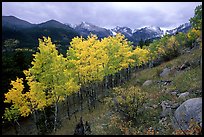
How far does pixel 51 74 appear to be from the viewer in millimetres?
25047

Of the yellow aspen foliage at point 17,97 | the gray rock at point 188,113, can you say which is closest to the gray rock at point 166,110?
the gray rock at point 188,113

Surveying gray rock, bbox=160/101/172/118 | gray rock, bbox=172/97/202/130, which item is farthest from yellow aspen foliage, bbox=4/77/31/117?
gray rock, bbox=172/97/202/130

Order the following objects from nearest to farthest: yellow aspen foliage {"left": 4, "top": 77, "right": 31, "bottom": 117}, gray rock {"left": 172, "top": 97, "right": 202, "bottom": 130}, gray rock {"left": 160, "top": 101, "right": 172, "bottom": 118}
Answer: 1. gray rock {"left": 172, "top": 97, "right": 202, "bottom": 130}
2. gray rock {"left": 160, "top": 101, "right": 172, "bottom": 118}
3. yellow aspen foliage {"left": 4, "top": 77, "right": 31, "bottom": 117}

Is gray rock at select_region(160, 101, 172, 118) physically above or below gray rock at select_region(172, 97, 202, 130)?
below

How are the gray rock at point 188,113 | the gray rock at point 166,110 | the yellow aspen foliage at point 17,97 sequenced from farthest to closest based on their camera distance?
the yellow aspen foliage at point 17,97 < the gray rock at point 166,110 < the gray rock at point 188,113

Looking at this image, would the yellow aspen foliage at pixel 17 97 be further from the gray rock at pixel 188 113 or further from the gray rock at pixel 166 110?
the gray rock at pixel 188 113

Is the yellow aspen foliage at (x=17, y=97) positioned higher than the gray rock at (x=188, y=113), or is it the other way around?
the gray rock at (x=188, y=113)

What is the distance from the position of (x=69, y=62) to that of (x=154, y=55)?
129 feet

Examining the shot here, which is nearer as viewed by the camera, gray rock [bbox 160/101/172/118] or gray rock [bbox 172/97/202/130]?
gray rock [bbox 172/97/202/130]

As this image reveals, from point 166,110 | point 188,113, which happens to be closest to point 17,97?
point 166,110

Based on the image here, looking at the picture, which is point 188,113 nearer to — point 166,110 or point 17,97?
point 166,110

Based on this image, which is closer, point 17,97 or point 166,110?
point 166,110

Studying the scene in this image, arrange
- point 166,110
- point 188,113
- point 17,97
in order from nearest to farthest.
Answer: point 188,113 < point 166,110 < point 17,97

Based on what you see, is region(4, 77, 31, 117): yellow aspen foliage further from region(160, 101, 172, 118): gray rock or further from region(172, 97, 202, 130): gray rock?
region(172, 97, 202, 130): gray rock
